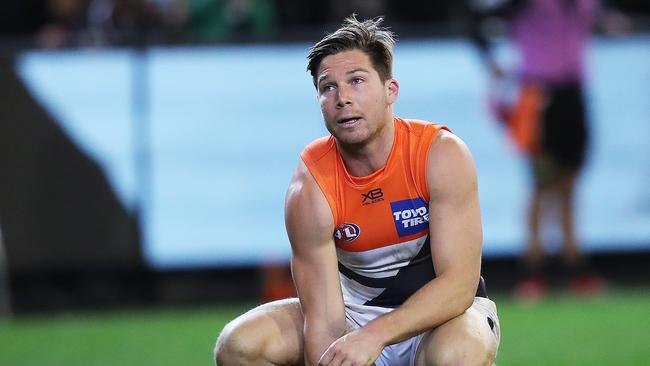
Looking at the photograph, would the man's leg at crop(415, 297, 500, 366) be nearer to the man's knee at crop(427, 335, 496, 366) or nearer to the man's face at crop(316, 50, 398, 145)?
the man's knee at crop(427, 335, 496, 366)

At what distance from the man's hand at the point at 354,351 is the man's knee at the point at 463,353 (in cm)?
21

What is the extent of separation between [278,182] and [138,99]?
4.08 feet

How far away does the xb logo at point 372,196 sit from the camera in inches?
195

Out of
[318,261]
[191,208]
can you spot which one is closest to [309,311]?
[318,261]

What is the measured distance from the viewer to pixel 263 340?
199 inches

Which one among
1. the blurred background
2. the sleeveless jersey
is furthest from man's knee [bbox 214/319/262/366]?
Result: the blurred background

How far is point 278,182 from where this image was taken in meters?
10.1

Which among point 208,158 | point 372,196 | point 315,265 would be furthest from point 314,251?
point 208,158

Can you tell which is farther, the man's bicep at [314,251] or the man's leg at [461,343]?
the man's bicep at [314,251]

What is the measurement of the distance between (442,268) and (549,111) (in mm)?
5531

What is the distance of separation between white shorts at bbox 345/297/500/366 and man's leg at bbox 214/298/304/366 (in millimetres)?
213

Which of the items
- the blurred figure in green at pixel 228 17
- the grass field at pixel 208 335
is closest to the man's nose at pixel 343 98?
the grass field at pixel 208 335

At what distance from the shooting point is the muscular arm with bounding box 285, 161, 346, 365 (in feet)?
16.0

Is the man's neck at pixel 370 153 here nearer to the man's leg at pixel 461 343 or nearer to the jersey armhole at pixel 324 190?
the jersey armhole at pixel 324 190
